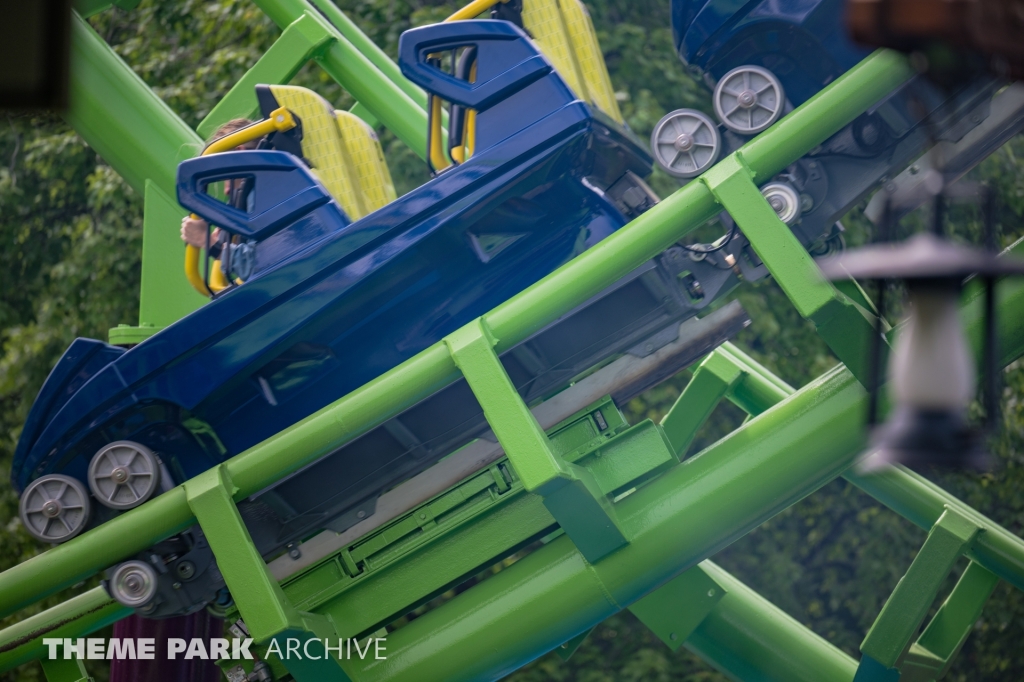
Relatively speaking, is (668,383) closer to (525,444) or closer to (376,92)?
(376,92)

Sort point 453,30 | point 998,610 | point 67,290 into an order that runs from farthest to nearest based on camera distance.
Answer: point 67,290 < point 998,610 < point 453,30

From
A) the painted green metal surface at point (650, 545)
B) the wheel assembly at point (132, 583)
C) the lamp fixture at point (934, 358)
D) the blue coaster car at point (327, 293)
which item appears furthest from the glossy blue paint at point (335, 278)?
the lamp fixture at point (934, 358)

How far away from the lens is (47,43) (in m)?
1.27

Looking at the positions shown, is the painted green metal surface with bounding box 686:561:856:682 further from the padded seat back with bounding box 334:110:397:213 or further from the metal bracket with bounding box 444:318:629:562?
the padded seat back with bounding box 334:110:397:213

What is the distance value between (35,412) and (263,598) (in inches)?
36.2

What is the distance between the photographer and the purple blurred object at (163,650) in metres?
3.97

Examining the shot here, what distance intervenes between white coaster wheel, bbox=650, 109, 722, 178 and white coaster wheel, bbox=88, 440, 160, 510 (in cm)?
162

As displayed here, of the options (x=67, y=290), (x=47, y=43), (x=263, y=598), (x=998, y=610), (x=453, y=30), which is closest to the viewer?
(x=47, y=43)

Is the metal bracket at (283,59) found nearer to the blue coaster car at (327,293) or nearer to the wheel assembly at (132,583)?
the blue coaster car at (327,293)

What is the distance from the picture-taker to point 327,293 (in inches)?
126

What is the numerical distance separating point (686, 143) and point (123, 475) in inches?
69.3

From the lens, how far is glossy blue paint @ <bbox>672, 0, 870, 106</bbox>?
312 centimetres

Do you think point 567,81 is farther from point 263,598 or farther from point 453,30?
point 263,598

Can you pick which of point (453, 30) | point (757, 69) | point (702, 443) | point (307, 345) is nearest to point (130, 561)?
point (307, 345)
